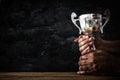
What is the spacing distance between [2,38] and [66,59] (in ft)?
2.49

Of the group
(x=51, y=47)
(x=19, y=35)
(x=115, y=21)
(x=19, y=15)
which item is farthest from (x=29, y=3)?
(x=115, y=21)

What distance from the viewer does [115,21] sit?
103 inches

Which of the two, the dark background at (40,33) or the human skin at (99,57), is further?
the dark background at (40,33)

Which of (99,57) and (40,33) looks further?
(40,33)

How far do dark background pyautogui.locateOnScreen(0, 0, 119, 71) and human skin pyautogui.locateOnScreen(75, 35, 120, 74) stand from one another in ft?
1.93

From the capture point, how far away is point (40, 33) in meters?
2.68

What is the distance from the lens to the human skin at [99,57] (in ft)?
6.29

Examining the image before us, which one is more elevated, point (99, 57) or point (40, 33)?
point (40, 33)

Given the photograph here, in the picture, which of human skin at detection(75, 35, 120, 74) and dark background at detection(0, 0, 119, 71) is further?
dark background at detection(0, 0, 119, 71)

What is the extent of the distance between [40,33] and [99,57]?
37.5 inches

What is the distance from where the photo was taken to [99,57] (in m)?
1.92

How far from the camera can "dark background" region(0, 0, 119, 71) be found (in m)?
2.62

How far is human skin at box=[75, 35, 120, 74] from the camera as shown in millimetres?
1916

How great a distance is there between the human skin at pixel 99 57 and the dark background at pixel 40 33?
59 centimetres
